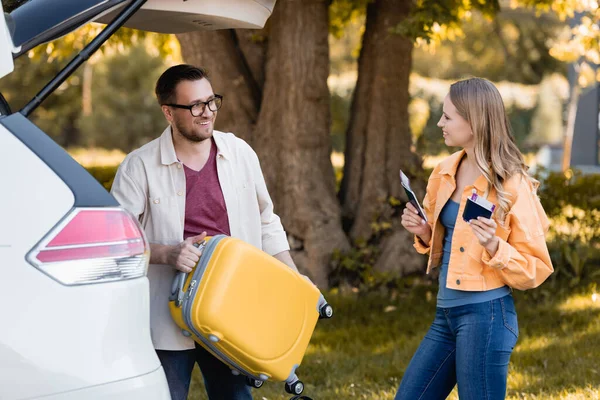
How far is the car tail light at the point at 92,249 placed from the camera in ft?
7.54

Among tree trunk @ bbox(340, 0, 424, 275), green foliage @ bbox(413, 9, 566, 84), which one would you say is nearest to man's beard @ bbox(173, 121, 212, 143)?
tree trunk @ bbox(340, 0, 424, 275)

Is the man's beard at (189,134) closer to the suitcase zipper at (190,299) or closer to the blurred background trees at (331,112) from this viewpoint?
the suitcase zipper at (190,299)

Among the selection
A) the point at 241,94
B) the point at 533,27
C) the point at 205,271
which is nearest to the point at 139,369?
the point at 205,271

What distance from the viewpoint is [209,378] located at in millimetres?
3416

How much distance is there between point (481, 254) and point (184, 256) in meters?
1.10

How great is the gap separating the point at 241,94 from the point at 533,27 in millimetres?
31173

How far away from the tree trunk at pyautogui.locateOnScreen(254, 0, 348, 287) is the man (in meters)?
3.83

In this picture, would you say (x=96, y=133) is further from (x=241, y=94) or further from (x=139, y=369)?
(x=139, y=369)

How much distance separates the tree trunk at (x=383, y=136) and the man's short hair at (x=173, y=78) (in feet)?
14.4

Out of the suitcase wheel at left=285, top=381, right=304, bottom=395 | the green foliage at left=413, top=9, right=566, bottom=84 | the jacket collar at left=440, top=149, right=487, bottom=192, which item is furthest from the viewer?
the green foliage at left=413, top=9, right=566, bottom=84

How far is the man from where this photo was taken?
3184mm

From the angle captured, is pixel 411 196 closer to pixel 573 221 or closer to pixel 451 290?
pixel 451 290

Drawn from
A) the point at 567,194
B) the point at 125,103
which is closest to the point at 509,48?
the point at 125,103

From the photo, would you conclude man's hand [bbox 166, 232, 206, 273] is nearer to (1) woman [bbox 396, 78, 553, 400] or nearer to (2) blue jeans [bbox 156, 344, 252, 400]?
(2) blue jeans [bbox 156, 344, 252, 400]
